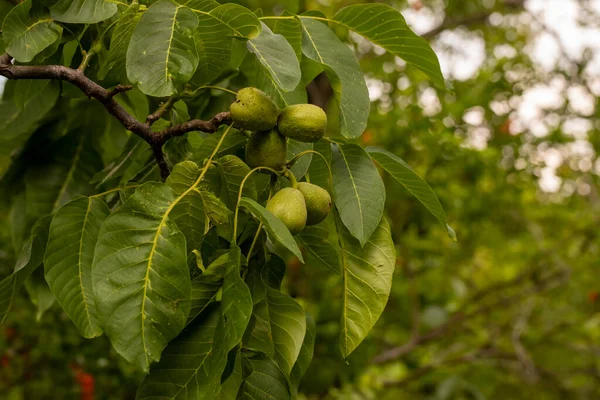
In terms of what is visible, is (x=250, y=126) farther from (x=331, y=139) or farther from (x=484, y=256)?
(x=484, y=256)

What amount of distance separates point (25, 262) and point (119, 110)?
0.27 m

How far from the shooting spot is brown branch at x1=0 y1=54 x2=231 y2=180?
0.97m

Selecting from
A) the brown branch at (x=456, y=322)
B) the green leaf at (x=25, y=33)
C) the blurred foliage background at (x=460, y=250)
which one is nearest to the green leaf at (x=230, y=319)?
the green leaf at (x=25, y=33)

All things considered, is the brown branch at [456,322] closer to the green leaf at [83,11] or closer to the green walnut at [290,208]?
the green walnut at [290,208]

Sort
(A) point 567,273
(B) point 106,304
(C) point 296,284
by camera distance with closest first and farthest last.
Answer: (B) point 106,304 < (C) point 296,284 < (A) point 567,273

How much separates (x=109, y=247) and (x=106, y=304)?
78mm

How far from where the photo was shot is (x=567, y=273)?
3.78m

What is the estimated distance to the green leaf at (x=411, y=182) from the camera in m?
1.04

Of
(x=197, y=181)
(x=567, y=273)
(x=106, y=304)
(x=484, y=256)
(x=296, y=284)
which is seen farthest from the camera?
(x=484, y=256)

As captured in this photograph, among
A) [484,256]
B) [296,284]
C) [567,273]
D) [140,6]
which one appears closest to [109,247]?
[140,6]

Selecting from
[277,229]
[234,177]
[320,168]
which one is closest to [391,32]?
[320,168]

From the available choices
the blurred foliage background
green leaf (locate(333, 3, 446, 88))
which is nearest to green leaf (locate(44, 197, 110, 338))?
green leaf (locate(333, 3, 446, 88))

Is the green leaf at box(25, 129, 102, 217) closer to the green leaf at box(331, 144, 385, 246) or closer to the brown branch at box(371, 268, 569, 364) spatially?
the green leaf at box(331, 144, 385, 246)

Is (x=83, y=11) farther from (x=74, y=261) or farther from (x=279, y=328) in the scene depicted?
(x=279, y=328)
